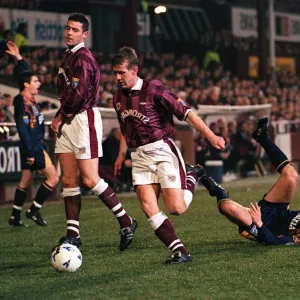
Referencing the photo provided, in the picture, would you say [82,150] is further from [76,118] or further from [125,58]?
[125,58]

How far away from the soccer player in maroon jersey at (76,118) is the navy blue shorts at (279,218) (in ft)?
4.19

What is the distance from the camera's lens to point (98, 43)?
2758cm

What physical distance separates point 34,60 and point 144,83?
12.5 m

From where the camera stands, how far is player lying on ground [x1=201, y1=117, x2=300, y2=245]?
8586mm

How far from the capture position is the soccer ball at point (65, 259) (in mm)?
7645

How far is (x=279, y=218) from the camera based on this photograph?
29.0 ft

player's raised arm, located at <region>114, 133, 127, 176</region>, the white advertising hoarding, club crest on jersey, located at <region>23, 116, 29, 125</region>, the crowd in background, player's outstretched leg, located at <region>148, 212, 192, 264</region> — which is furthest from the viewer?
the white advertising hoarding

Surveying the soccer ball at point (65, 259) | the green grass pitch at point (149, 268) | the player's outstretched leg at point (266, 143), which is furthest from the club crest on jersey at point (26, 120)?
the soccer ball at point (65, 259)

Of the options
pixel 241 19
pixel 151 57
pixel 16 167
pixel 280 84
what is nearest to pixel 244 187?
pixel 16 167

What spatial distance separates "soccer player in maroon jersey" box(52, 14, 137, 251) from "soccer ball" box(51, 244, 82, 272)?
3.06ft

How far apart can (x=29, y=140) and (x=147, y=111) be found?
3.83 meters

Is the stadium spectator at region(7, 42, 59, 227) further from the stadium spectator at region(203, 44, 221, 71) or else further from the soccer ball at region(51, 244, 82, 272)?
the stadium spectator at region(203, 44, 221, 71)

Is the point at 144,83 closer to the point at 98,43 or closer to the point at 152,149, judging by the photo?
the point at 152,149

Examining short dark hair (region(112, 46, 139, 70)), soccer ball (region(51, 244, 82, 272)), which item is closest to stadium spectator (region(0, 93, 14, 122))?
short dark hair (region(112, 46, 139, 70))
